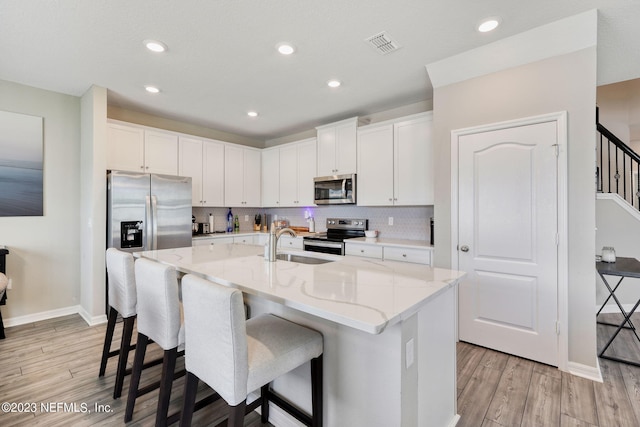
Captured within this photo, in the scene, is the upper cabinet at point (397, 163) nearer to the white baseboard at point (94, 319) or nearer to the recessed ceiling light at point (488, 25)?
the recessed ceiling light at point (488, 25)

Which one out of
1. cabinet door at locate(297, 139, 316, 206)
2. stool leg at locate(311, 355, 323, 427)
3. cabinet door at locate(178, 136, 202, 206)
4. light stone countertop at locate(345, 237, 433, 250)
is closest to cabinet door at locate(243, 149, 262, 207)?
cabinet door at locate(178, 136, 202, 206)

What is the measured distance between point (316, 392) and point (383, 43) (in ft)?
8.40

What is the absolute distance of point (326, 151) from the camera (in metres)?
4.43

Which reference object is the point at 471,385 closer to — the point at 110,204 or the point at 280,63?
the point at 280,63

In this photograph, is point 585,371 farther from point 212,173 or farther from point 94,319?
point 212,173

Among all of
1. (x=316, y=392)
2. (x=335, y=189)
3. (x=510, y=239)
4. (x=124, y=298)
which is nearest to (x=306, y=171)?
(x=335, y=189)

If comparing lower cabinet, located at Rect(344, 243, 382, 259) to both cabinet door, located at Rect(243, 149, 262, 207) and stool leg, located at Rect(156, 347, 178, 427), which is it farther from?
stool leg, located at Rect(156, 347, 178, 427)

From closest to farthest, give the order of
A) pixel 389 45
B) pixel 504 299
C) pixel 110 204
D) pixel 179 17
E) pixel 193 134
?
pixel 179 17, pixel 389 45, pixel 504 299, pixel 110 204, pixel 193 134

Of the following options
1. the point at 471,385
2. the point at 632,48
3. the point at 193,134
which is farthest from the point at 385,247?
the point at 193,134

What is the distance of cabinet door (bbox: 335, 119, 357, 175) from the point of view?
4.10 m

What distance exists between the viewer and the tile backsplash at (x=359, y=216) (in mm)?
3867

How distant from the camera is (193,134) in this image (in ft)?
15.9

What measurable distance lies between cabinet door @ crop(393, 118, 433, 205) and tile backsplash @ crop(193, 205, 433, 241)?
376 mm

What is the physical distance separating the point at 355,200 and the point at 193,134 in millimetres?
2904
